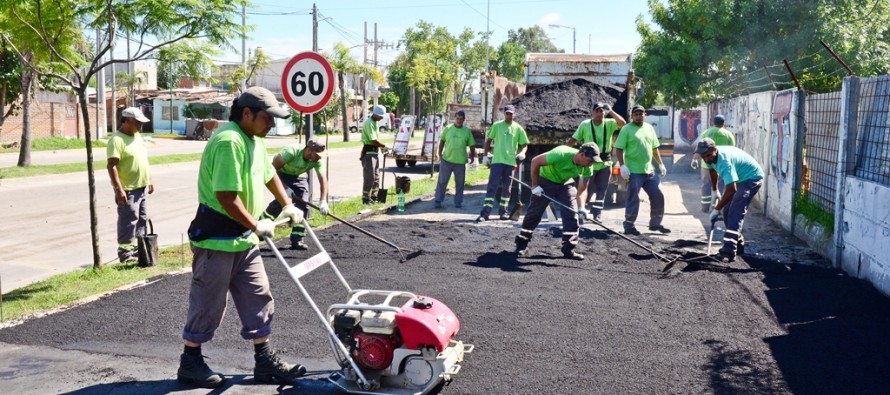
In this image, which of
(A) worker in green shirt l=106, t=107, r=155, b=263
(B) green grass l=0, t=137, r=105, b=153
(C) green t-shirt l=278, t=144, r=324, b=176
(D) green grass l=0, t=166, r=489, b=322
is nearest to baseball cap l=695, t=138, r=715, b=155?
(C) green t-shirt l=278, t=144, r=324, b=176

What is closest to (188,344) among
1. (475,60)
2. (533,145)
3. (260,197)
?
(260,197)

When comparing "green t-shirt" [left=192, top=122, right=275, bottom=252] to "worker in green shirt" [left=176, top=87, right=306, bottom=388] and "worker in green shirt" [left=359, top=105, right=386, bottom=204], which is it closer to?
"worker in green shirt" [left=176, top=87, right=306, bottom=388]

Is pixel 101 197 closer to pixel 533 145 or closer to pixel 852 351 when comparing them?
pixel 533 145

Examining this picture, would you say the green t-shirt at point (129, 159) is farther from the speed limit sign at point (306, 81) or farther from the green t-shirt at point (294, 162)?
the speed limit sign at point (306, 81)

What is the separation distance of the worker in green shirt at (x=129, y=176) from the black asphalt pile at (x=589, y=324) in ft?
4.48

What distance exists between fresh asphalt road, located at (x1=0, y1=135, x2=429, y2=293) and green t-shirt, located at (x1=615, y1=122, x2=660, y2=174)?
544 cm

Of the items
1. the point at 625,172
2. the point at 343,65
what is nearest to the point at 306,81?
the point at 625,172

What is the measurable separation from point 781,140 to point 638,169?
2.53 metres

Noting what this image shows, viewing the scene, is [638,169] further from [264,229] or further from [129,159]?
[264,229]

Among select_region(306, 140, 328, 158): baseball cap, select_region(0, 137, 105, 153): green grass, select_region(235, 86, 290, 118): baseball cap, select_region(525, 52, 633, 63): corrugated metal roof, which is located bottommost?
select_region(0, 137, 105, 153): green grass

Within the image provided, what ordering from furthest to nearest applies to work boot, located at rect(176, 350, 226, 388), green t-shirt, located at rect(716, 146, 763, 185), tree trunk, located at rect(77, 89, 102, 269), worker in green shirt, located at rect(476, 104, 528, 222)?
worker in green shirt, located at rect(476, 104, 528, 222) < green t-shirt, located at rect(716, 146, 763, 185) < tree trunk, located at rect(77, 89, 102, 269) < work boot, located at rect(176, 350, 226, 388)

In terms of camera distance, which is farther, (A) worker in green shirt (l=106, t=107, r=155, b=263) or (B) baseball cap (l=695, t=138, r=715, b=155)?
(B) baseball cap (l=695, t=138, r=715, b=155)

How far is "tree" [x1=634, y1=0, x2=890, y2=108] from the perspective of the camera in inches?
781

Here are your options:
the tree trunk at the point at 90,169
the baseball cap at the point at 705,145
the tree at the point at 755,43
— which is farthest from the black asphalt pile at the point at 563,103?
the tree trunk at the point at 90,169
